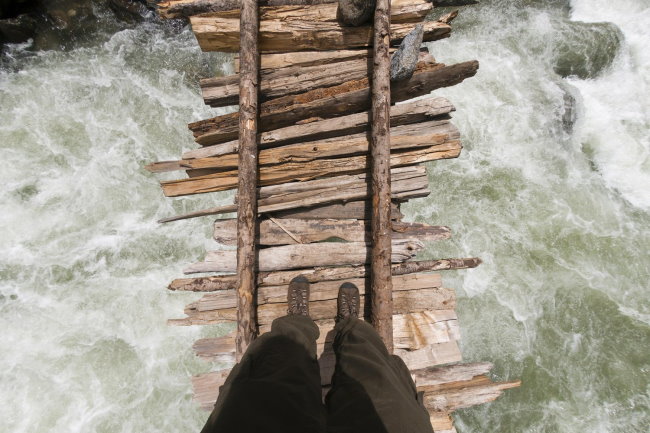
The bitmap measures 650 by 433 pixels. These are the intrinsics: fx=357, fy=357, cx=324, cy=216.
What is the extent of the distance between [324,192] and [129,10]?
19.6 feet

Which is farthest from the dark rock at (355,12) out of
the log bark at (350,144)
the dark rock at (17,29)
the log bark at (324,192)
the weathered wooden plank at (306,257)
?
the dark rock at (17,29)

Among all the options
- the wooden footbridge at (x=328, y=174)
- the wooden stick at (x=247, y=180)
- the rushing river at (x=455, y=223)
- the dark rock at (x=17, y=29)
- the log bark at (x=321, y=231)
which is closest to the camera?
the wooden stick at (x=247, y=180)

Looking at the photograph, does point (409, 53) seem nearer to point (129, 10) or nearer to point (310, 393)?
point (310, 393)

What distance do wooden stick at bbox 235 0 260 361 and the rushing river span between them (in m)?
2.36

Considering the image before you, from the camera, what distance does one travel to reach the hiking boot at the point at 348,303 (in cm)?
345

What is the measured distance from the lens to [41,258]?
5355 millimetres

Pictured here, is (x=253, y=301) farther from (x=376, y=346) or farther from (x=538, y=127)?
(x=538, y=127)

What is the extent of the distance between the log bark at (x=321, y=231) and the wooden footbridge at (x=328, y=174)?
0.01 m

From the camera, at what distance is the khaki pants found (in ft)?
6.77

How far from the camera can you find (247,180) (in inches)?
136

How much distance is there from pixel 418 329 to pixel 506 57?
18.7 feet

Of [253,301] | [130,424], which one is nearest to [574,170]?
[253,301]

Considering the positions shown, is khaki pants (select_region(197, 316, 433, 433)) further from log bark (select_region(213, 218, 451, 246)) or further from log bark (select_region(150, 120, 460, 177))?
log bark (select_region(150, 120, 460, 177))

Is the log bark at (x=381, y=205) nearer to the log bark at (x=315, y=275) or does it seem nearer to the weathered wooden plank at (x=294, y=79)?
the log bark at (x=315, y=275)
